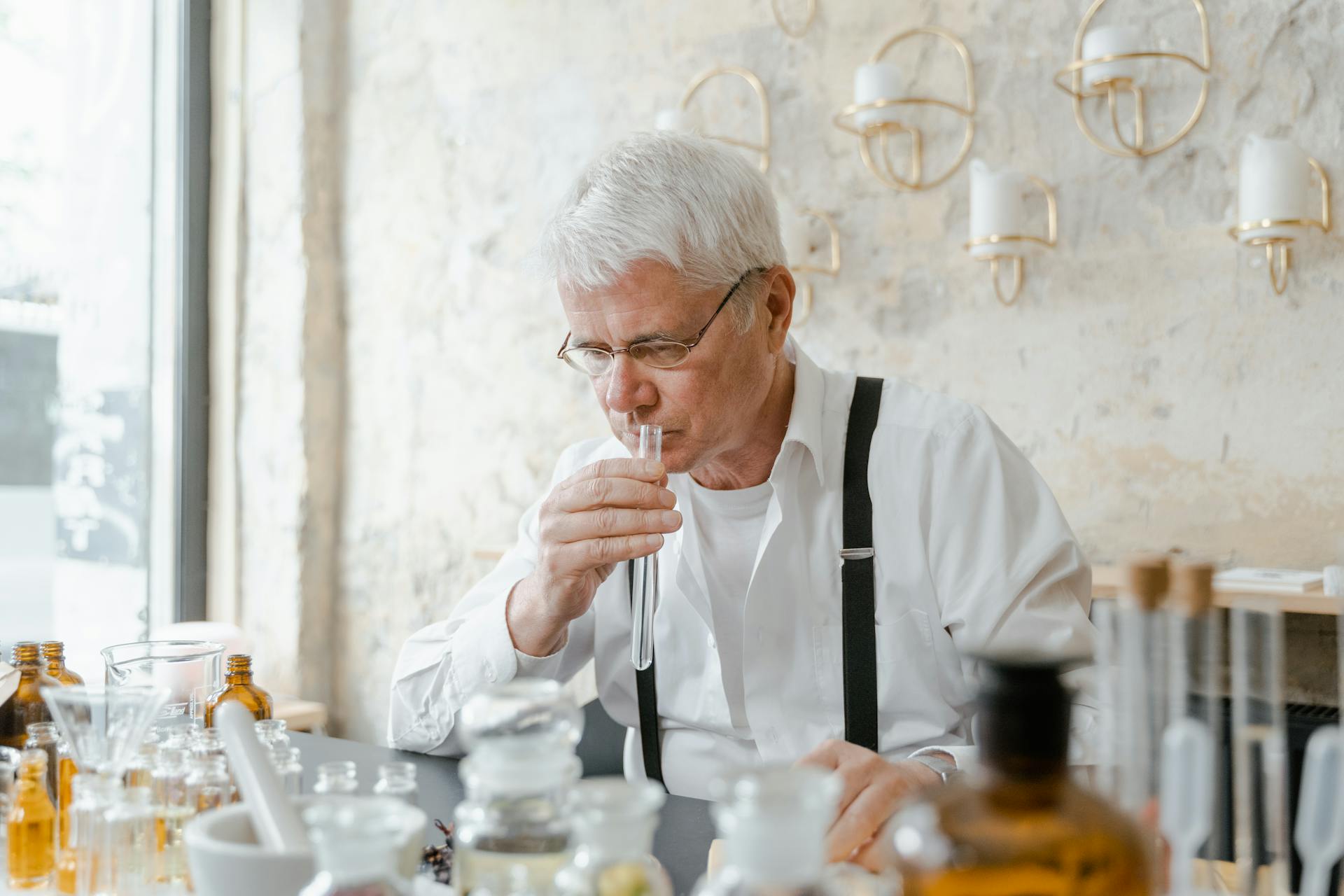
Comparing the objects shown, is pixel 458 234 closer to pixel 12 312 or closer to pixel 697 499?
pixel 12 312

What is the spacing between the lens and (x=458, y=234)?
364cm

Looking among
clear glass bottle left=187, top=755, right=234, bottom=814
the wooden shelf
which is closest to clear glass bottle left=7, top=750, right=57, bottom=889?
clear glass bottle left=187, top=755, right=234, bottom=814

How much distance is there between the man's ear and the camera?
5.80 feet

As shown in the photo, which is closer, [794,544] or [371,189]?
[794,544]

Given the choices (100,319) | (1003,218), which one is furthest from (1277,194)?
(100,319)

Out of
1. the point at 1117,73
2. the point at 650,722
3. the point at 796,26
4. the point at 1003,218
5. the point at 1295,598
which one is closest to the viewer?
the point at 650,722

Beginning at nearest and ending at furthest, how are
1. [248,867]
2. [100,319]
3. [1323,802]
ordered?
[1323,802]
[248,867]
[100,319]

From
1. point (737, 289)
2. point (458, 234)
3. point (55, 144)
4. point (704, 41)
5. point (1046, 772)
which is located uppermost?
point (704, 41)

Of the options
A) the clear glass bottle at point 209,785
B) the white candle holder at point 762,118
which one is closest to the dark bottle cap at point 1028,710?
the clear glass bottle at point 209,785

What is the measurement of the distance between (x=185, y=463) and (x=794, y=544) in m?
2.73

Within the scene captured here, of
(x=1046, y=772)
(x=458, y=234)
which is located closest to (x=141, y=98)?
(x=458, y=234)

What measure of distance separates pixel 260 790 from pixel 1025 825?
528mm

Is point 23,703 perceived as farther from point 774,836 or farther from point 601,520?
point 774,836

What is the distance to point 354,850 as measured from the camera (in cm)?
55
